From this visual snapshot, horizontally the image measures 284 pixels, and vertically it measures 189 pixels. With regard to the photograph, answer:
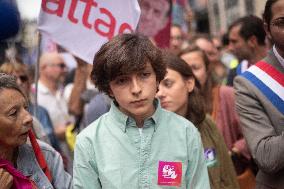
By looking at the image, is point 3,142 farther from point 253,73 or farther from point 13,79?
point 253,73

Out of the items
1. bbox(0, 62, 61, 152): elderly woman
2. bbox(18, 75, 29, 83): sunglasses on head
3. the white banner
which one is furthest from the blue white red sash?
bbox(18, 75, 29, 83): sunglasses on head

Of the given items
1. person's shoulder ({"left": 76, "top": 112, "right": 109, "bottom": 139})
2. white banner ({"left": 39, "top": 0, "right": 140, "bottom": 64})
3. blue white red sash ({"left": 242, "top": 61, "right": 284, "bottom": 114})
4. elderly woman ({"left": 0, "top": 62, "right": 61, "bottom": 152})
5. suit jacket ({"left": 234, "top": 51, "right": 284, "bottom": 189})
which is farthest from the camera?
elderly woman ({"left": 0, "top": 62, "right": 61, "bottom": 152})

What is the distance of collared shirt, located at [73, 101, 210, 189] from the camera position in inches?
109

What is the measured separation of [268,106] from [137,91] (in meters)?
0.80

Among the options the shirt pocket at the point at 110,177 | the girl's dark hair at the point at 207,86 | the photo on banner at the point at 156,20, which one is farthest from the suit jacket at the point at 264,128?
the photo on banner at the point at 156,20

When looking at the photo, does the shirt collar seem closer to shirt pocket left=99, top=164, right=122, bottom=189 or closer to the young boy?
the young boy

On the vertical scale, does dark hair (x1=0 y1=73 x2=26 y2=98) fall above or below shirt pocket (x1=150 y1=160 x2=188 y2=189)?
above

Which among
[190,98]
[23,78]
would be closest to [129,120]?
[190,98]

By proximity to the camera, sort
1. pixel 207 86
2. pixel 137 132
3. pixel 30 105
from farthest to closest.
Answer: pixel 207 86 → pixel 30 105 → pixel 137 132

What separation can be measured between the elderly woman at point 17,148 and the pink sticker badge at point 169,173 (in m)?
0.55

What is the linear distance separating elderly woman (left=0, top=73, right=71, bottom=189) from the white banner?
1.38 m

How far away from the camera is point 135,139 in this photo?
285 centimetres

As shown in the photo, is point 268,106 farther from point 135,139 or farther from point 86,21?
point 86,21

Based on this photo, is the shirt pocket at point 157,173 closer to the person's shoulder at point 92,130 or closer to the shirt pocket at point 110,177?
the shirt pocket at point 110,177
